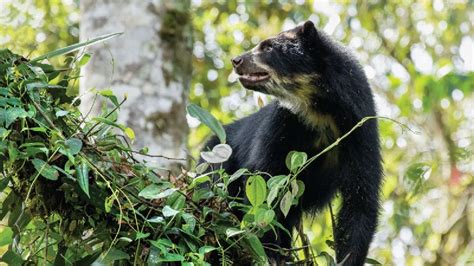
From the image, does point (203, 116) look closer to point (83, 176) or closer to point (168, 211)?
point (168, 211)

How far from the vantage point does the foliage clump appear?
2.72 meters

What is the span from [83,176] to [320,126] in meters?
1.98

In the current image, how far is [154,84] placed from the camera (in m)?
4.52

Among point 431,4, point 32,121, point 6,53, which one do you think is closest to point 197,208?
point 32,121

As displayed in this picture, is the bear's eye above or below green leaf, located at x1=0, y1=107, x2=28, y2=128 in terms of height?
below

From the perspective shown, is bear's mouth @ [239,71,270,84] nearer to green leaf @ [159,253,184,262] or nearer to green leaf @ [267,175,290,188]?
green leaf @ [267,175,290,188]

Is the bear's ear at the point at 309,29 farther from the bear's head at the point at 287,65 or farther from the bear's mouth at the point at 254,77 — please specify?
the bear's mouth at the point at 254,77

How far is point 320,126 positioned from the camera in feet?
14.3

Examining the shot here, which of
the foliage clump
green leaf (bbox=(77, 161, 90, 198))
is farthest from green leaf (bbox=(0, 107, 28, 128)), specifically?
green leaf (bbox=(77, 161, 90, 198))

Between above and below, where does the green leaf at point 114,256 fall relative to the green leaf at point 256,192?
below

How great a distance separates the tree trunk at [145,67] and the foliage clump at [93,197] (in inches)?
53.3

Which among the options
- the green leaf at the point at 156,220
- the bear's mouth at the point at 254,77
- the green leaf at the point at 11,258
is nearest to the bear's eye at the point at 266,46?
the bear's mouth at the point at 254,77

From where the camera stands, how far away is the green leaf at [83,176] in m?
2.62

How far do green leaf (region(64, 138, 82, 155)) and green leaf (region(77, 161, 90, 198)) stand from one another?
1.9 inches
